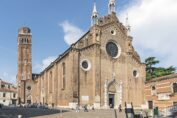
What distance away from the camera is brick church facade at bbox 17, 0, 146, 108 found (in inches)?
2041

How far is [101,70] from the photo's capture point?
54.2 meters

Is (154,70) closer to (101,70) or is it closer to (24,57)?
(101,70)

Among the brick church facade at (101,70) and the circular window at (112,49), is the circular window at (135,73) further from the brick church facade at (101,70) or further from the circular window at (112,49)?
the circular window at (112,49)

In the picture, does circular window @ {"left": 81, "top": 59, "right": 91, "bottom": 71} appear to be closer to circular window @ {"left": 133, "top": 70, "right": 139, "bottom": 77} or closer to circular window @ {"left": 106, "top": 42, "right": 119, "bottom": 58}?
circular window @ {"left": 106, "top": 42, "right": 119, "bottom": 58}

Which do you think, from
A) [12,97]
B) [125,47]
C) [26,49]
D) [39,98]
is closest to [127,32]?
[125,47]

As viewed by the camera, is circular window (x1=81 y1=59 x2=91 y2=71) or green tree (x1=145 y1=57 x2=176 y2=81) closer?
circular window (x1=81 y1=59 x2=91 y2=71)

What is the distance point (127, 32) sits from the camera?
59500 mm

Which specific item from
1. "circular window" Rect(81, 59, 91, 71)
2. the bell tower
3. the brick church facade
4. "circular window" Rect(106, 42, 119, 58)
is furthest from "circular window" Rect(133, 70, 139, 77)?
the bell tower

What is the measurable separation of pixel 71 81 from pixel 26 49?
1807 inches

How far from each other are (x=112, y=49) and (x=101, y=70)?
5.24 meters

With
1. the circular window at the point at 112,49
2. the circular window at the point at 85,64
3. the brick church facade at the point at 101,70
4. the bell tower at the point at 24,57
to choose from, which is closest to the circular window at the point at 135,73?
the brick church facade at the point at 101,70

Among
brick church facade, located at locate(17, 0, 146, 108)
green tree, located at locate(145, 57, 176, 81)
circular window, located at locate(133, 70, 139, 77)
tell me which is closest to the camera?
brick church facade, located at locate(17, 0, 146, 108)

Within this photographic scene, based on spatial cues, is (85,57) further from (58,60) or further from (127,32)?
(127,32)

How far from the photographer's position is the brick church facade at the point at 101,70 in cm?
5184
